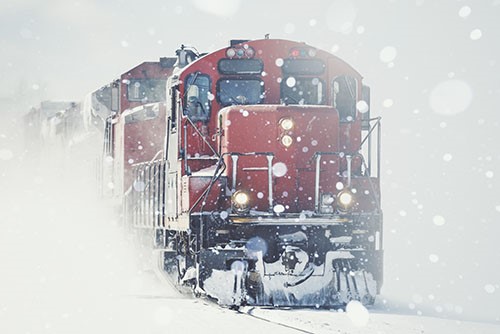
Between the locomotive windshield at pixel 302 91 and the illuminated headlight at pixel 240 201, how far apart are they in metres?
1.62

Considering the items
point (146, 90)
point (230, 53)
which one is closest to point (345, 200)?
point (230, 53)

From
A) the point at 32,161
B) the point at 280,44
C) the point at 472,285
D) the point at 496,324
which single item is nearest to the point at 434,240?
the point at 472,285

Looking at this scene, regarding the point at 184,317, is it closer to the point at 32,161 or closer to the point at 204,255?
the point at 204,255

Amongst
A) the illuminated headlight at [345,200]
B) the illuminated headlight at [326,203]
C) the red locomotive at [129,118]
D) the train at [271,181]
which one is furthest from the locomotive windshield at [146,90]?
the illuminated headlight at [345,200]

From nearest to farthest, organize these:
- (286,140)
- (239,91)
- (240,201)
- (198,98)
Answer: (240,201)
(286,140)
(198,98)
(239,91)

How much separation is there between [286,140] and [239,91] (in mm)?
1016

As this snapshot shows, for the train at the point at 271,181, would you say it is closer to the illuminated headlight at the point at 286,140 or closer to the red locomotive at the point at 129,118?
the illuminated headlight at the point at 286,140

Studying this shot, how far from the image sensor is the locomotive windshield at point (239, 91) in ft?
39.4

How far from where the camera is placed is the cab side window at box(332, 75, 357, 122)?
40.3 feet

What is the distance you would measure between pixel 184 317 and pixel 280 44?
14.6 feet

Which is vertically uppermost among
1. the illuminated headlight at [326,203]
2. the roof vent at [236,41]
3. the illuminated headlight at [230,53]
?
the roof vent at [236,41]

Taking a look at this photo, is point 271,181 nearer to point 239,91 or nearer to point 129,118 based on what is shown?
point 239,91

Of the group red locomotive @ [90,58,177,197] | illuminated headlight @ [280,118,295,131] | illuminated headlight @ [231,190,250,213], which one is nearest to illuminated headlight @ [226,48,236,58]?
illuminated headlight @ [280,118,295,131]

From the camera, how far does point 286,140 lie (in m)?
11.6
